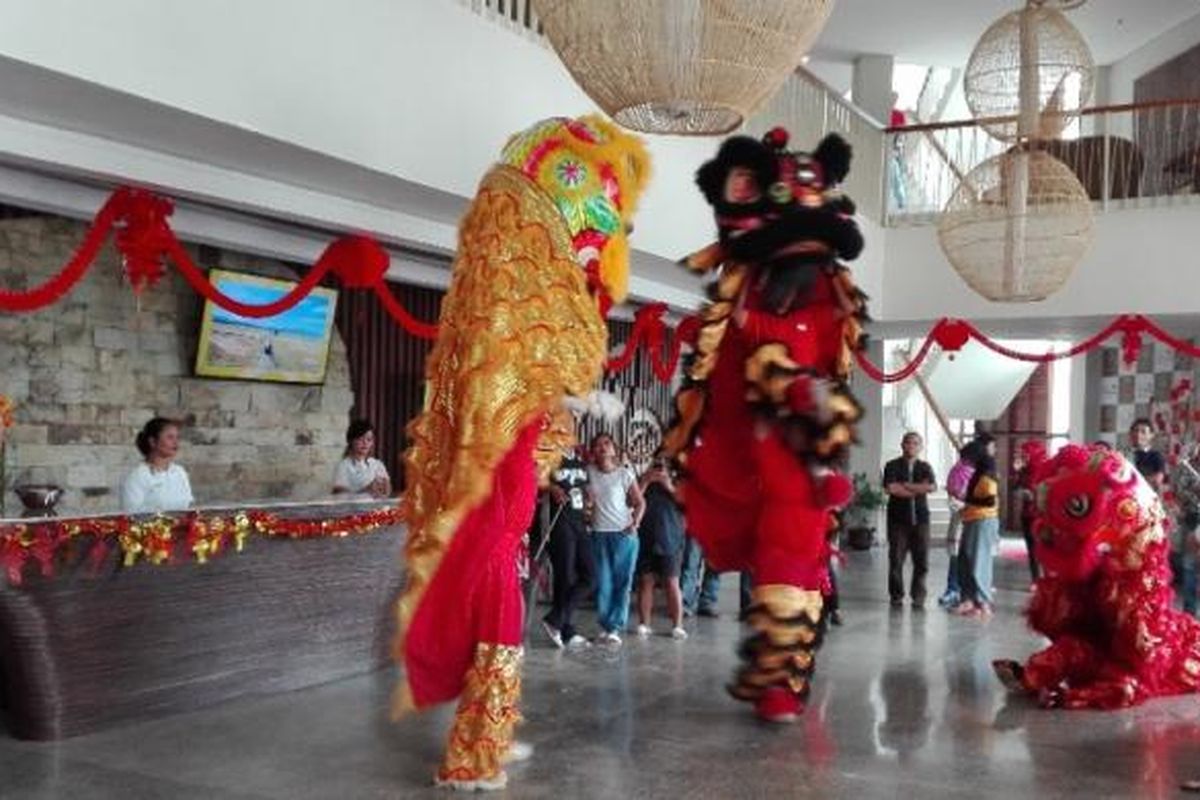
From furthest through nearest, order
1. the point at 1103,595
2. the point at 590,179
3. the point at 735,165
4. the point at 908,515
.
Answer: the point at 908,515 → the point at 1103,595 → the point at 735,165 → the point at 590,179

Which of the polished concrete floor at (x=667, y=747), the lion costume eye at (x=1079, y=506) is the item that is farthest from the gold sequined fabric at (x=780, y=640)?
the lion costume eye at (x=1079, y=506)

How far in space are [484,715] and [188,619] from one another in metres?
1.56

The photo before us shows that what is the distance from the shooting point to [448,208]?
21.3 ft

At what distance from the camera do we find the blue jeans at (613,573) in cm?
657

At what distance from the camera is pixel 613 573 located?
6621 millimetres

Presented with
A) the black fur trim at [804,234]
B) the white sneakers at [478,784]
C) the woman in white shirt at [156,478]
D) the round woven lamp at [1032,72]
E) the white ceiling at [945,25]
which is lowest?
the white sneakers at [478,784]

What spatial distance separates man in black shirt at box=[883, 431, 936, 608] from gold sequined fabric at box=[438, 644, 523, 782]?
529 centimetres

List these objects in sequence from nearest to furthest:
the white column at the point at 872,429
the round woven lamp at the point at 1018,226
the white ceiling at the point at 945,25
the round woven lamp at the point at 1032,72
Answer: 1. the round woven lamp at the point at 1032,72
2. the round woven lamp at the point at 1018,226
3. the white ceiling at the point at 945,25
4. the white column at the point at 872,429

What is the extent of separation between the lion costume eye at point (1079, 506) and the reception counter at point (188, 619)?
2928mm

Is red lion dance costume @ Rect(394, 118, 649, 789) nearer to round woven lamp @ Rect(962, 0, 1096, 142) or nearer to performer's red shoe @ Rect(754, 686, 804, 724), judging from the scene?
performer's red shoe @ Rect(754, 686, 804, 724)

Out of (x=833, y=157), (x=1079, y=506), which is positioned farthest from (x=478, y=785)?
(x=1079, y=506)

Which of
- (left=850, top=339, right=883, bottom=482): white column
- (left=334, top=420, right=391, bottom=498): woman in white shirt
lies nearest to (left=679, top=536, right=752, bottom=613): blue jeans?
(left=334, top=420, right=391, bottom=498): woman in white shirt

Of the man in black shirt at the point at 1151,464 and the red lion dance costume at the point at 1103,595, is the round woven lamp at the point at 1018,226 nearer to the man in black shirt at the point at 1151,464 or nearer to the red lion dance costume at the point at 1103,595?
the man in black shirt at the point at 1151,464

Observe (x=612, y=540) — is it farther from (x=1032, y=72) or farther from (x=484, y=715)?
(x=1032, y=72)
